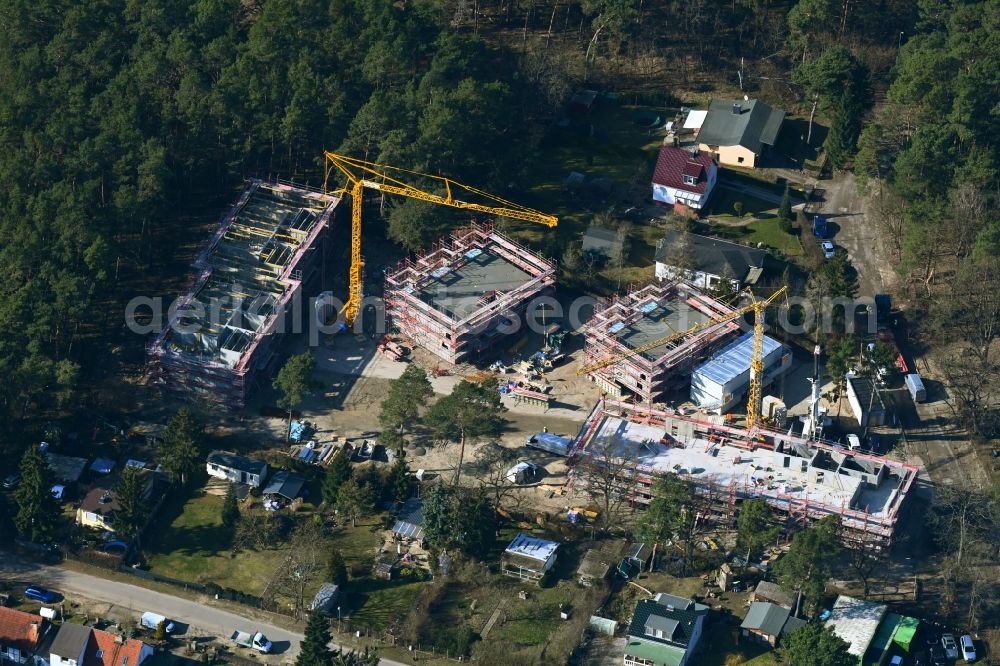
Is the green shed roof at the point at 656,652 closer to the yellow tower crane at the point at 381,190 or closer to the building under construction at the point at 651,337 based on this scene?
the building under construction at the point at 651,337

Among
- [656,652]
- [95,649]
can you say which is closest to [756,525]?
[656,652]

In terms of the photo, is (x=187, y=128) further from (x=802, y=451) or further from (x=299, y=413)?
(x=802, y=451)

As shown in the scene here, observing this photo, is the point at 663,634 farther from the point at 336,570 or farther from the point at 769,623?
the point at 336,570

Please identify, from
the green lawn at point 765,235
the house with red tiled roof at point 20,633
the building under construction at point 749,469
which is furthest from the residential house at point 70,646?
the green lawn at point 765,235

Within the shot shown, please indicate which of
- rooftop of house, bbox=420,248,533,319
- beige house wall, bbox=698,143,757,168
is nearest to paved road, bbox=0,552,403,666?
rooftop of house, bbox=420,248,533,319

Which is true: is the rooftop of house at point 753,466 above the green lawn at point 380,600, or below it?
above

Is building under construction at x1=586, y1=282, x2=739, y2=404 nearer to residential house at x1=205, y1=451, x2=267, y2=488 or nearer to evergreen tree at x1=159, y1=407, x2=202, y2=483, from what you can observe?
residential house at x1=205, y1=451, x2=267, y2=488

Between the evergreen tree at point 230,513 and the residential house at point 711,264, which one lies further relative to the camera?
the residential house at point 711,264
